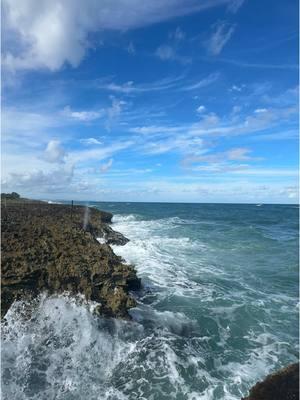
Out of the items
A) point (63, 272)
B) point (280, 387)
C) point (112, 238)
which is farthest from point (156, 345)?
point (112, 238)

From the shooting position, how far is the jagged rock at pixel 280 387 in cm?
561

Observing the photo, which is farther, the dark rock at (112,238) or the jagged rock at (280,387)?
the dark rock at (112,238)

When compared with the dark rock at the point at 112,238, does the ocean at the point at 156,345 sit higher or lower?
lower

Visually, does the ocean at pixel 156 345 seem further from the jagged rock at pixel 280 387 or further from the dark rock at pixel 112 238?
the dark rock at pixel 112 238

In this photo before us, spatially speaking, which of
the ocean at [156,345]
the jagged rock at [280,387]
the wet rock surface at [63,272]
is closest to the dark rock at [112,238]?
the ocean at [156,345]

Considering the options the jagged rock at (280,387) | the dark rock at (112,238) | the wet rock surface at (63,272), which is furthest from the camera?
the dark rock at (112,238)

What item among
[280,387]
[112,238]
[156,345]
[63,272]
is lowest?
[156,345]

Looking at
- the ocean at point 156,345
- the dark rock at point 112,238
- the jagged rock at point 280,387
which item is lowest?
the ocean at point 156,345

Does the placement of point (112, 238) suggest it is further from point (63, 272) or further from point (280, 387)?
point (280, 387)

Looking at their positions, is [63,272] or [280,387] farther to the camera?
[63,272]

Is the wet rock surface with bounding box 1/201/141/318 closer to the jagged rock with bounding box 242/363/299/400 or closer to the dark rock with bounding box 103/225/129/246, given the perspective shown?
the jagged rock with bounding box 242/363/299/400

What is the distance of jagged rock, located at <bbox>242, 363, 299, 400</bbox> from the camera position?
5613 millimetres

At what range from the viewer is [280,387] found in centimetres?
577

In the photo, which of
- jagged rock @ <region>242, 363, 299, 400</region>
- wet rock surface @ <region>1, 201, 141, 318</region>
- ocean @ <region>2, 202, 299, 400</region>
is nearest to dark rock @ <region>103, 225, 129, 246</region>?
ocean @ <region>2, 202, 299, 400</region>
